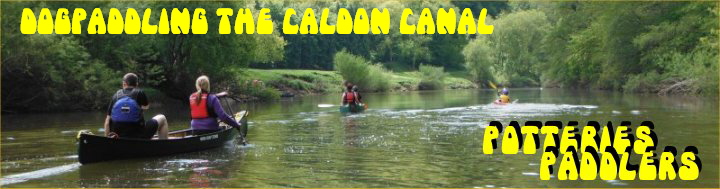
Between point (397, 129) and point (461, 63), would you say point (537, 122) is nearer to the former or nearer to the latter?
point (397, 129)

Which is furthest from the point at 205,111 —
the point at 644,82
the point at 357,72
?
the point at 357,72

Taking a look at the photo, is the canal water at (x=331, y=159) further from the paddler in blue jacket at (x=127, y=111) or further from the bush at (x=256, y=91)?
the bush at (x=256, y=91)

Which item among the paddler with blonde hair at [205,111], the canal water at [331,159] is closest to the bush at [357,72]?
the canal water at [331,159]

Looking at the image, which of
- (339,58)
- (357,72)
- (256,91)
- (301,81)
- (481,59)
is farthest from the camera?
(481,59)

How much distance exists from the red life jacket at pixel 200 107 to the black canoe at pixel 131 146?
51 cm

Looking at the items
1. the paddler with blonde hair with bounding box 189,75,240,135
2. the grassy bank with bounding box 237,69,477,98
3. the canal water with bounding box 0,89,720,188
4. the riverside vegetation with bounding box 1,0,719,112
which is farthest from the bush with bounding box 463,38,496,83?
the paddler with blonde hair with bounding box 189,75,240,135

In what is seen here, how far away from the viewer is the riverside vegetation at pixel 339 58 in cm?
3262

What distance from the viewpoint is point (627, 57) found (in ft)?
179

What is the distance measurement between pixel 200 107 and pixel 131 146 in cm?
257

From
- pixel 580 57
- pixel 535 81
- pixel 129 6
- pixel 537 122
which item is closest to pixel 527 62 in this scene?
pixel 535 81

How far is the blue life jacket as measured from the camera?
46.6 ft

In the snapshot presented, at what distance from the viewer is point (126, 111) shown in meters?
14.3

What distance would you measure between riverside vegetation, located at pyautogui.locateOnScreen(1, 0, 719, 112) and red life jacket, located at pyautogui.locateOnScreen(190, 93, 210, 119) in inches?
644

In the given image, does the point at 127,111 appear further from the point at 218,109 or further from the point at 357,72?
the point at 357,72
